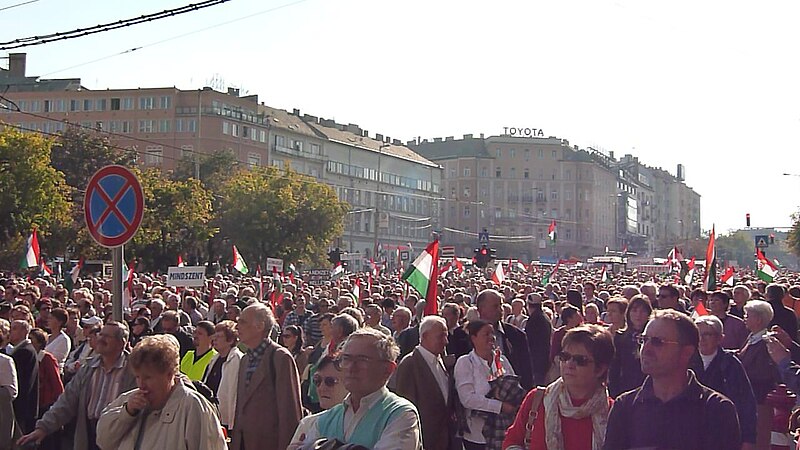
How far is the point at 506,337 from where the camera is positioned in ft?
31.6

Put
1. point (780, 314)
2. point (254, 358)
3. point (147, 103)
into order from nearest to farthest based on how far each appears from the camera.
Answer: point (254, 358), point (780, 314), point (147, 103)

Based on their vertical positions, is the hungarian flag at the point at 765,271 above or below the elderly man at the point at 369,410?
above

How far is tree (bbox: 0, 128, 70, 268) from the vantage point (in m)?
39.8

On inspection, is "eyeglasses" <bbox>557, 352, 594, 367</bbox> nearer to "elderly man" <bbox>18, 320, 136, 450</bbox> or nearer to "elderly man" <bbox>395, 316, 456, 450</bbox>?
"elderly man" <bbox>395, 316, 456, 450</bbox>

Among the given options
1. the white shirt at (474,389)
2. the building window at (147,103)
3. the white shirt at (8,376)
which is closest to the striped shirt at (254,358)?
the white shirt at (474,389)

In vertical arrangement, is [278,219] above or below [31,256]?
above

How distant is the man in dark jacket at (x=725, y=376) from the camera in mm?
6609

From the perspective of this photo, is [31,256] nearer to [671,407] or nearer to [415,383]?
[415,383]

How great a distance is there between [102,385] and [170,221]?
1774 inches

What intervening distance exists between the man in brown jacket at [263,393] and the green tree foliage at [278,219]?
171 feet

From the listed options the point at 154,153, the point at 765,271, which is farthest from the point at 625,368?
the point at 154,153

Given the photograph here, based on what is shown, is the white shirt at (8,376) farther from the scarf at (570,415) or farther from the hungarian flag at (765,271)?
the hungarian flag at (765,271)

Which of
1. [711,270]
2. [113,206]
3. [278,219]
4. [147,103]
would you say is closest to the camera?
[113,206]

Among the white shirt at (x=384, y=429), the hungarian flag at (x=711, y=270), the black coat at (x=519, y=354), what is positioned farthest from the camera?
the hungarian flag at (x=711, y=270)
